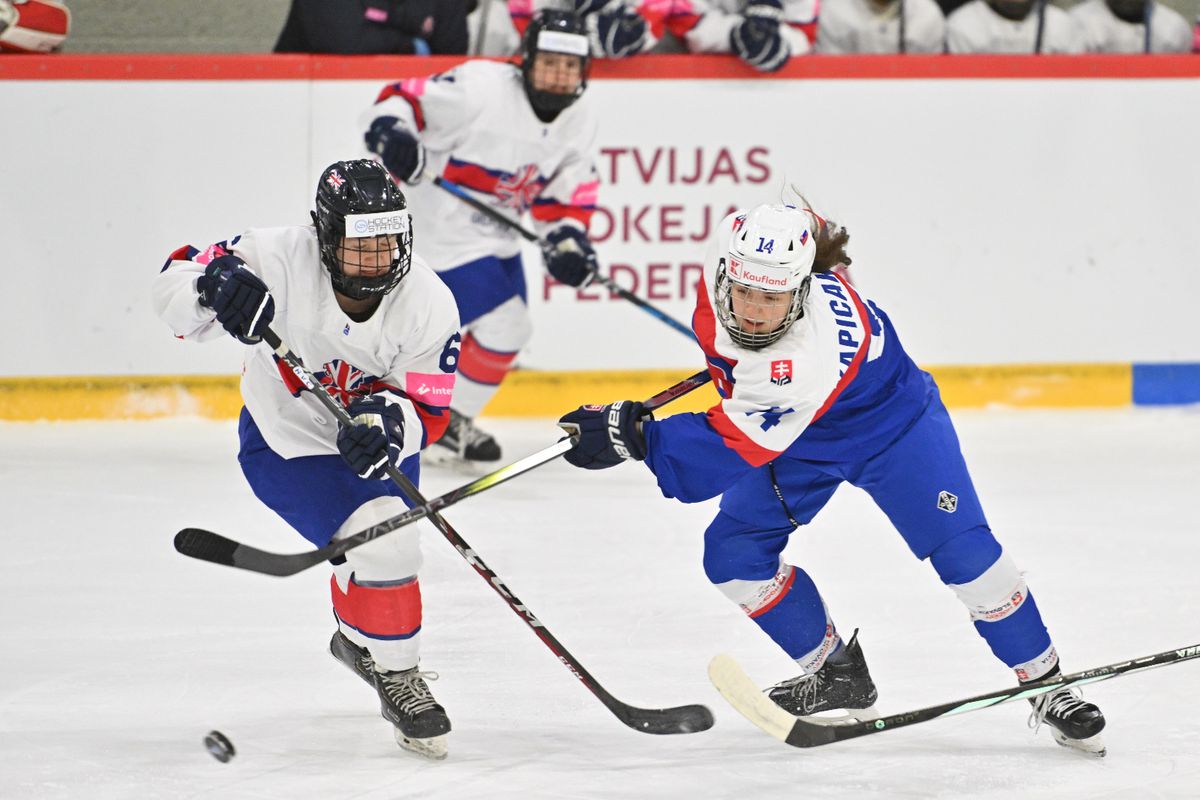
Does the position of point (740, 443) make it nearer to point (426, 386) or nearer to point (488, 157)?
point (426, 386)

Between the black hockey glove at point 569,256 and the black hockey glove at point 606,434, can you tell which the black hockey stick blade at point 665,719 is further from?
the black hockey glove at point 569,256

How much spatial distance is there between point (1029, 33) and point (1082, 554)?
2284 mm

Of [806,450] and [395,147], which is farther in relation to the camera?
[395,147]

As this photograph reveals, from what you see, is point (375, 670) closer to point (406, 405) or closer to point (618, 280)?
point (406, 405)

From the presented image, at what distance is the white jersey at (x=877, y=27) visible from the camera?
217 inches

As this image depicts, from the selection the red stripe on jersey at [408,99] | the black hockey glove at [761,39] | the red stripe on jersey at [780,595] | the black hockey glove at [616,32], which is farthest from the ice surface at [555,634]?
the black hockey glove at [761,39]

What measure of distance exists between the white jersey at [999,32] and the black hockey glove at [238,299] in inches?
142

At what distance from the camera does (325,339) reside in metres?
2.71

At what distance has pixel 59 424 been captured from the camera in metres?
5.09

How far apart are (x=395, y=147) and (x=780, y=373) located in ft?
7.42

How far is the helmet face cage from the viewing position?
247cm

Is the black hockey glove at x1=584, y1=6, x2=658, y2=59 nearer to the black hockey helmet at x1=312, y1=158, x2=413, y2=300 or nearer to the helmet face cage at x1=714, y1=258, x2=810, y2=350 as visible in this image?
the black hockey helmet at x1=312, y1=158, x2=413, y2=300

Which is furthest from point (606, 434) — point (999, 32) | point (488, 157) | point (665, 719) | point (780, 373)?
point (999, 32)

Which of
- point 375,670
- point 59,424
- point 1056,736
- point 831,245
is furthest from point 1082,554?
point 59,424
